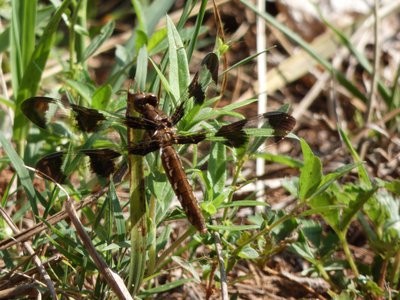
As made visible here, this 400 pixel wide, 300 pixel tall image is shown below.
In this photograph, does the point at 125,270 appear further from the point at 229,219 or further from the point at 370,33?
the point at 370,33

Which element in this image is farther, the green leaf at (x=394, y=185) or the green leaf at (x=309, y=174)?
the green leaf at (x=394, y=185)

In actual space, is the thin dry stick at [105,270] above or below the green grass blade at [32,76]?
below

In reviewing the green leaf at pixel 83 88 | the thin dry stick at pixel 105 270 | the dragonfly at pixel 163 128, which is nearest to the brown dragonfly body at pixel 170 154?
the dragonfly at pixel 163 128

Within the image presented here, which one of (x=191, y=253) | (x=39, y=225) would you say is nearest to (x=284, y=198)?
(x=191, y=253)

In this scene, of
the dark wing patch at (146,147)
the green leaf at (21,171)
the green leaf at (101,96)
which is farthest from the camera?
the green leaf at (101,96)

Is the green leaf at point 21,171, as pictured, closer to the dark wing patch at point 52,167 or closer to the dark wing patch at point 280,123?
the dark wing patch at point 52,167
